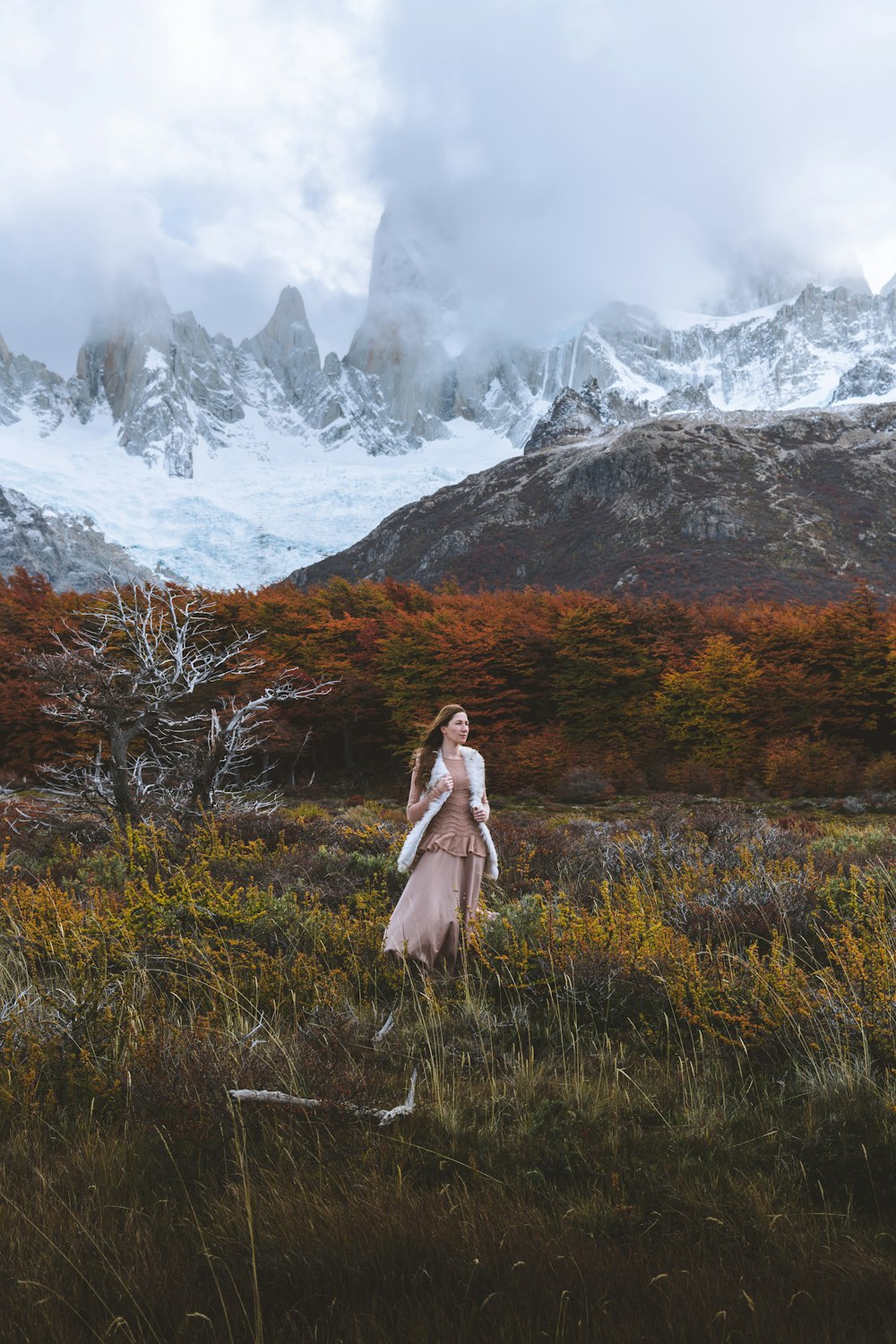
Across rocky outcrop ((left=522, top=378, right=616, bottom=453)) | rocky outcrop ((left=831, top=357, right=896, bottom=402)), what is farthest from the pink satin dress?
rocky outcrop ((left=831, top=357, right=896, bottom=402))

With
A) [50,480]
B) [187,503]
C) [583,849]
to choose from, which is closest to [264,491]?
[187,503]

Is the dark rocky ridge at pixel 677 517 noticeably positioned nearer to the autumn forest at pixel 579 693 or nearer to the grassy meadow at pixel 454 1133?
the autumn forest at pixel 579 693

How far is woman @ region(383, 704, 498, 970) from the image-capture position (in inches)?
204

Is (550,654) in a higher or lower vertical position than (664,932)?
higher

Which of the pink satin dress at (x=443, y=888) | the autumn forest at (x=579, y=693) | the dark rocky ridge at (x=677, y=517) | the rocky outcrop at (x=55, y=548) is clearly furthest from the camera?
the rocky outcrop at (x=55, y=548)

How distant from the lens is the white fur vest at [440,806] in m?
5.45

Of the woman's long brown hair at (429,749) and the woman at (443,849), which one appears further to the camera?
the woman's long brown hair at (429,749)

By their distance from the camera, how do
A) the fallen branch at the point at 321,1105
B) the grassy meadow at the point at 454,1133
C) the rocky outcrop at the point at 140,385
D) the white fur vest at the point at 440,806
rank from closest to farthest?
the grassy meadow at the point at 454,1133 < the fallen branch at the point at 321,1105 < the white fur vest at the point at 440,806 < the rocky outcrop at the point at 140,385

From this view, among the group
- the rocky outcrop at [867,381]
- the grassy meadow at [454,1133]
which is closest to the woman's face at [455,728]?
the grassy meadow at [454,1133]

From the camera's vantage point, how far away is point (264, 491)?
154 m

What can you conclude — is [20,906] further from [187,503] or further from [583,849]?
[187,503]

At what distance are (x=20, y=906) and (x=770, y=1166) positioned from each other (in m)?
5.25

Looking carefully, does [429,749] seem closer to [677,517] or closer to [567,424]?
[677,517]

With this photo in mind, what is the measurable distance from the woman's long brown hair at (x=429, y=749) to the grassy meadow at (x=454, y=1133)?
1.22m
